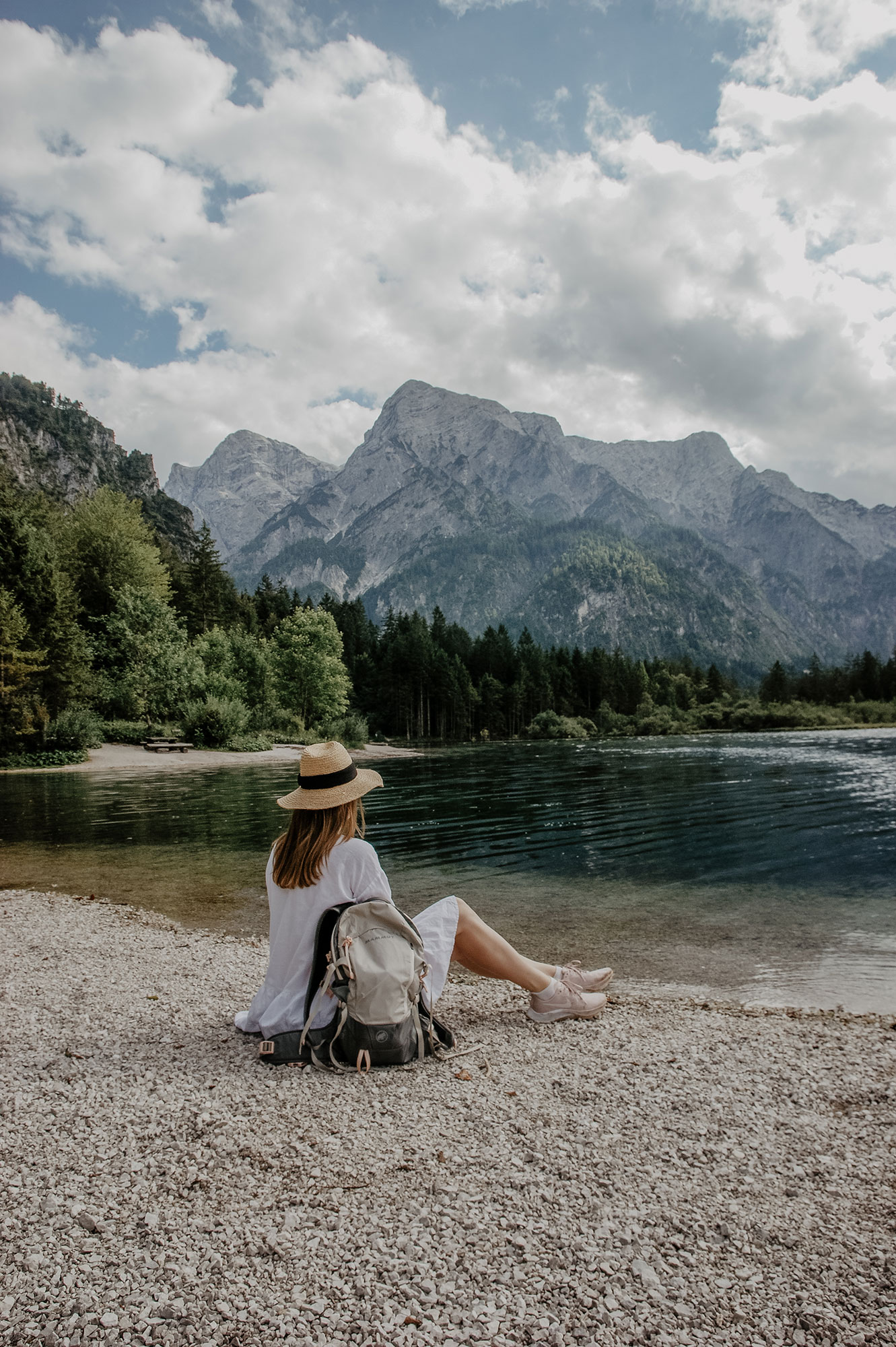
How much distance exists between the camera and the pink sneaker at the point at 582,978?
614 centimetres

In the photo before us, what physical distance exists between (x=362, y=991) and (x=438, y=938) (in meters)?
0.75

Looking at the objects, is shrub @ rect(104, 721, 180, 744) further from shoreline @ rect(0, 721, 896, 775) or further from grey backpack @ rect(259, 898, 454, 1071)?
grey backpack @ rect(259, 898, 454, 1071)

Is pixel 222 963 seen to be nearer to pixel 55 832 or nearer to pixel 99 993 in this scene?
pixel 99 993

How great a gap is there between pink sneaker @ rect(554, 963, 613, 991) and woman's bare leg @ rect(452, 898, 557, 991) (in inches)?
11.1

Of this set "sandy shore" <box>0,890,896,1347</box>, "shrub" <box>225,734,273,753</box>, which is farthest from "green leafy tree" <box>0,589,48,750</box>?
"sandy shore" <box>0,890,896,1347</box>

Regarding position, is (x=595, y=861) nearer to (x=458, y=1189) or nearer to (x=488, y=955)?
(x=488, y=955)

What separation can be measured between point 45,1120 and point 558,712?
111830mm

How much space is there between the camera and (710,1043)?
5582 mm

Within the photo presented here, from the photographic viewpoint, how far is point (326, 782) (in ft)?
16.5

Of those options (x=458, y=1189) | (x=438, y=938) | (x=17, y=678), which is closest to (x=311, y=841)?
(x=438, y=938)

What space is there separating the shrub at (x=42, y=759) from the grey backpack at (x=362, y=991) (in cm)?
3933

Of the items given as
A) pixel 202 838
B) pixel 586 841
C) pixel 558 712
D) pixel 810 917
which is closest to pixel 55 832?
pixel 202 838

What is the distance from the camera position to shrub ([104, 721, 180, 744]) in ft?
156

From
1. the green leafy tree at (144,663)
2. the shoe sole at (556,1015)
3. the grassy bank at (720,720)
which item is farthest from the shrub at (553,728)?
the shoe sole at (556,1015)
